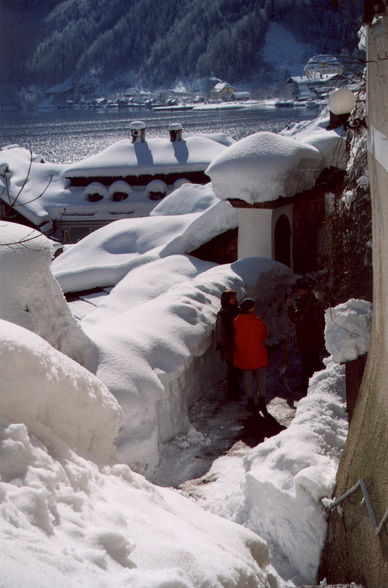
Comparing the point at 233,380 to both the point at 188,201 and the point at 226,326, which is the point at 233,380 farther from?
the point at 188,201

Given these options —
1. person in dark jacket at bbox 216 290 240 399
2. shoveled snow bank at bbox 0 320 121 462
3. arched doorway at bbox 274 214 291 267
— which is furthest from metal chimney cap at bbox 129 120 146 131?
shoveled snow bank at bbox 0 320 121 462

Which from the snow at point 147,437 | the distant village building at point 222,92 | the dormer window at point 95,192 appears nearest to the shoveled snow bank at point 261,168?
the snow at point 147,437

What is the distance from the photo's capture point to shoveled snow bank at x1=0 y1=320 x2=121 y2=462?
3.34 metres

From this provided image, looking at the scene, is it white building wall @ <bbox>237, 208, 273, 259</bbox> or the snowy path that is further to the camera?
white building wall @ <bbox>237, 208, 273, 259</bbox>

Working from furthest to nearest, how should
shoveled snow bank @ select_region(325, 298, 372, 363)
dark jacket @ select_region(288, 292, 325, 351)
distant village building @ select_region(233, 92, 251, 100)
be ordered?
distant village building @ select_region(233, 92, 251, 100) → dark jacket @ select_region(288, 292, 325, 351) → shoveled snow bank @ select_region(325, 298, 372, 363)

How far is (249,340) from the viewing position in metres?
8.23

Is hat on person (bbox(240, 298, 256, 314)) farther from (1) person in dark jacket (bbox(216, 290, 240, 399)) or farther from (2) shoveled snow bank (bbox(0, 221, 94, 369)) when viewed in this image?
(2) shoveled snow bank (bbox(0, 221, 94, 369))

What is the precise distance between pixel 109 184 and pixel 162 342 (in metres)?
23.5

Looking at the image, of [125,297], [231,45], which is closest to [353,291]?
[125,297]

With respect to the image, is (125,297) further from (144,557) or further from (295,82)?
(295,82)

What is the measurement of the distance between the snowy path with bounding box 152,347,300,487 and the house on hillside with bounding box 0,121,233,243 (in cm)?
2149

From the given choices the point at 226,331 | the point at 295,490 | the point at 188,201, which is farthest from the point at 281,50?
the point at 295,490

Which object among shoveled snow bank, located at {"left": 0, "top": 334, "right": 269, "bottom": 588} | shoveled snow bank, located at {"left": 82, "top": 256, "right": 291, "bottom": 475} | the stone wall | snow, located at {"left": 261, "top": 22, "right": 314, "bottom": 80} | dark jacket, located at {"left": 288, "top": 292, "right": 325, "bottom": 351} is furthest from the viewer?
snow, located at {"left": 261, "top": 22, "right": 314, "bottom": 80}

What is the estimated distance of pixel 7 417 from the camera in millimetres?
3256
